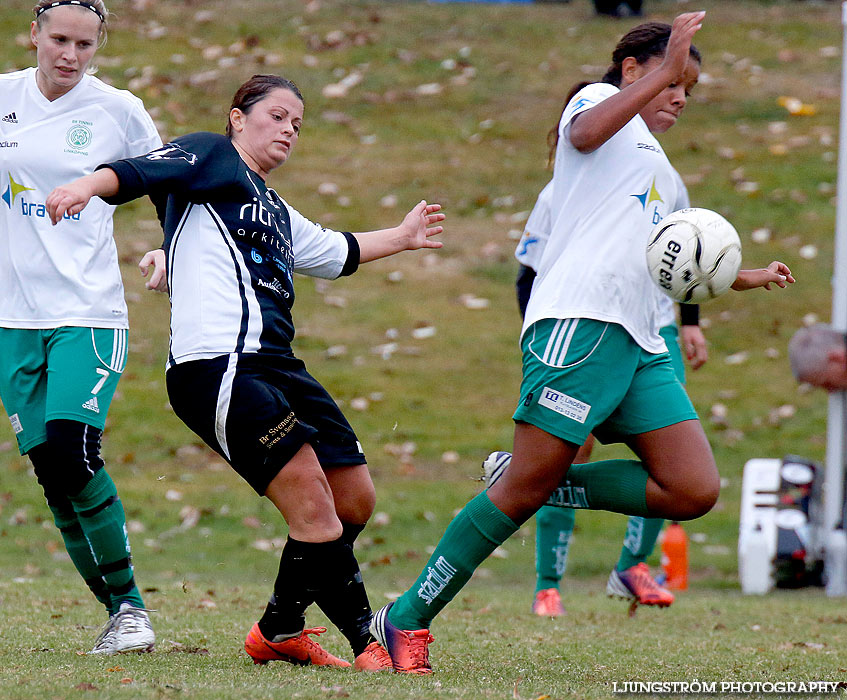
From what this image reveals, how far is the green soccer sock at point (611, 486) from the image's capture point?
4.14 m

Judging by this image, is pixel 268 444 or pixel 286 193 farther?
pixel 286 193

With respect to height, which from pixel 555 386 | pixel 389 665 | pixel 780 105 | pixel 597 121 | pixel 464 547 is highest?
pixel 597 121

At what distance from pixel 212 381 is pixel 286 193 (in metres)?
11.2

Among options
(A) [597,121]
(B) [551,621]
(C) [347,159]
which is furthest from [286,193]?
(A) [597,121]

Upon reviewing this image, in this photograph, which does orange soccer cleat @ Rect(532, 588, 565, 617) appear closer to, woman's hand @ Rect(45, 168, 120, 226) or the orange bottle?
the orange bottle

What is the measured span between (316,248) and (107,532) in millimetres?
1316

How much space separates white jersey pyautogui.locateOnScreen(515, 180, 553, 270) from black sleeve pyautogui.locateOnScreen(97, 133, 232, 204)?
2.29m

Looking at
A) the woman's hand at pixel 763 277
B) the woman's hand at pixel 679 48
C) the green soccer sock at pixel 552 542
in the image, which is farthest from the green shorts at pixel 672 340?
the woman's hand at pixel 679 48

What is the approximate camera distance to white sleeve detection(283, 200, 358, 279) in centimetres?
450

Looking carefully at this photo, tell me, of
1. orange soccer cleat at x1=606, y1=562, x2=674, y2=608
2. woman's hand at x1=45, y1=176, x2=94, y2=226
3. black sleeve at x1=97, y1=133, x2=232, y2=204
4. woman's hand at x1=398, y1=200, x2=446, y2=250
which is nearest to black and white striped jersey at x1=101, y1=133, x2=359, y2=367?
black sleeve at x1=97, y1=133, x2=232, y2=204

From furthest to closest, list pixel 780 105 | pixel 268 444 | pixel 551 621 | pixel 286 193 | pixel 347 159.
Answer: pixel 780 105
pixel 347 159
pixel 286 193
pixel 551 621
pixel 268 444

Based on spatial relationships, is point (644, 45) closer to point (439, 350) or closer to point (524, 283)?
point (524, 283)

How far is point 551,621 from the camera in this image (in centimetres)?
591

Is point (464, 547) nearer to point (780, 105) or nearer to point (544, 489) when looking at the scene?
point (544, 489)
